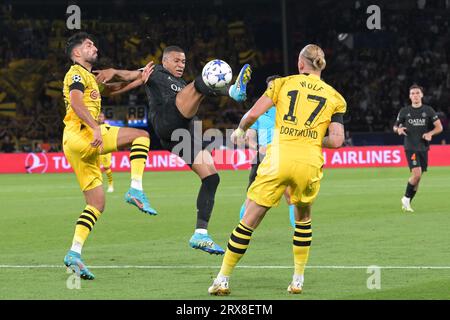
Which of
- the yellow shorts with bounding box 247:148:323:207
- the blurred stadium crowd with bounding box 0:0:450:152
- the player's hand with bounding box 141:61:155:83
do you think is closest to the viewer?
the yellow shorts with bounding box 247:148:323:207

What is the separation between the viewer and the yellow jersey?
10.4 meters

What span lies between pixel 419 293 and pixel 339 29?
1616 inches

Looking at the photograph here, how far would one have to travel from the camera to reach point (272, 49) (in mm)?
48156

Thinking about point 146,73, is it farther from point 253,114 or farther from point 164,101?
point 253,114

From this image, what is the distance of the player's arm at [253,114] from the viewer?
8688mm

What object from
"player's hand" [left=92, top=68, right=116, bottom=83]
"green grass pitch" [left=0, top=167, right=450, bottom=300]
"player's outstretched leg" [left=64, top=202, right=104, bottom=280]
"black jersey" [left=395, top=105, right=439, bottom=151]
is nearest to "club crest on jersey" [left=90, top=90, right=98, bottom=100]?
"player's hand" [left=92, top=68, right=116, bottom=83]

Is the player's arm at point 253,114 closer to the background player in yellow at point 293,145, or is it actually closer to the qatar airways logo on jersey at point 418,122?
the background player in yellow at point 293,145

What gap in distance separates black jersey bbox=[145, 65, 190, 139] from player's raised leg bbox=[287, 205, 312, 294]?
2.51 meters

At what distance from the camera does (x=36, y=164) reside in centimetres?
3647

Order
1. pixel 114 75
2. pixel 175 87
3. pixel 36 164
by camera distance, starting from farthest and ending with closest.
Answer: pixel 36 164 → pixel 175 87 → pixel 114 75

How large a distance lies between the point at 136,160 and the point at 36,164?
2603 cm

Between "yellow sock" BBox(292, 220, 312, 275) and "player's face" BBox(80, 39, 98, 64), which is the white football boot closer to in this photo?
"player's face" BBox(80, 39, 98, 64)

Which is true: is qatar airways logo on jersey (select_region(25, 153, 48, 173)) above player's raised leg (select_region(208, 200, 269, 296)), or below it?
below

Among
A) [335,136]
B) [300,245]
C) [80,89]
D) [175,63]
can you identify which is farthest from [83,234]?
[335,136]
